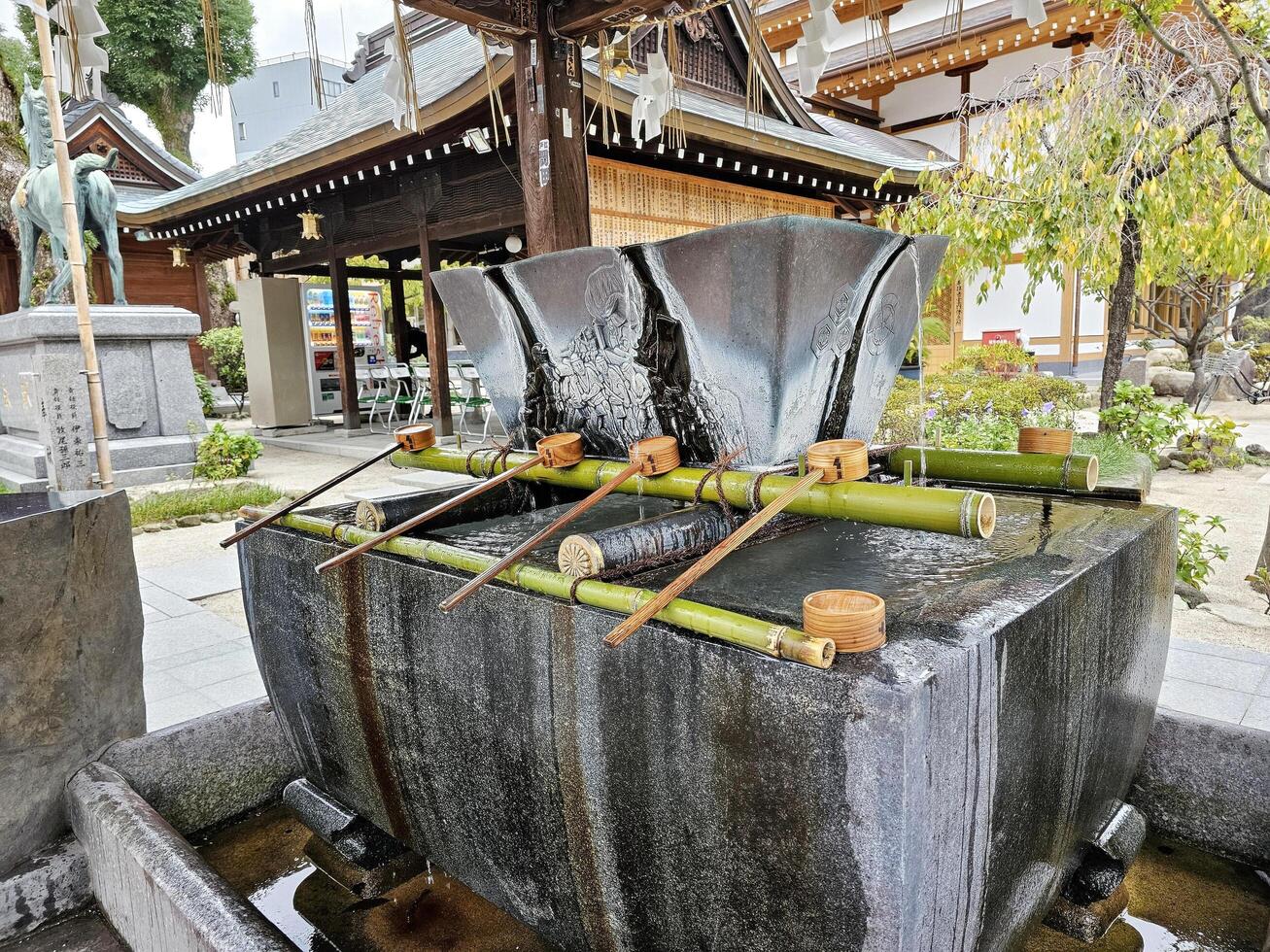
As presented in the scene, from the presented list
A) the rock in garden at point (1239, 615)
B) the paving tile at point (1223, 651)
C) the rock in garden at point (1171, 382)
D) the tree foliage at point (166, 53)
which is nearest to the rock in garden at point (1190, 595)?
the rock in garden at point (1239, 615)

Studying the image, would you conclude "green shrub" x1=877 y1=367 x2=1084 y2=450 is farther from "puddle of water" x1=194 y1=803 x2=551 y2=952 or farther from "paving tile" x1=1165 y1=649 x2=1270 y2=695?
"puddle of water" x1=194 y1=803 x2=551 y2=952

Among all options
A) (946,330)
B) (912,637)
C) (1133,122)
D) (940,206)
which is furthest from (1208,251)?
(946,330)

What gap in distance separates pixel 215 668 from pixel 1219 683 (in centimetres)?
402

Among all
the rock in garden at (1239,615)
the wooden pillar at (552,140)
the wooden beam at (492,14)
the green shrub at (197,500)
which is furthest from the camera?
the green shrub at (197,500)

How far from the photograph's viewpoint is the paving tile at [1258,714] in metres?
2.58

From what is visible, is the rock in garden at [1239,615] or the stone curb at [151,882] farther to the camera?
the rock in garden at [1239,615]

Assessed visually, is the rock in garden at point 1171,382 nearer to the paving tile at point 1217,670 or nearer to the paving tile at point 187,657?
the paving tile at point 1217,670

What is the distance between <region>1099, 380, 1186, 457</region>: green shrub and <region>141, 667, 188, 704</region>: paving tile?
6662mm

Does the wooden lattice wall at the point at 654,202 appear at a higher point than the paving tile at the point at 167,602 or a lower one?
higher

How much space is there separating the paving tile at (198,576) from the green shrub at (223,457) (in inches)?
119

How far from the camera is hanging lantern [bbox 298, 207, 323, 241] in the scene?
1064 cm

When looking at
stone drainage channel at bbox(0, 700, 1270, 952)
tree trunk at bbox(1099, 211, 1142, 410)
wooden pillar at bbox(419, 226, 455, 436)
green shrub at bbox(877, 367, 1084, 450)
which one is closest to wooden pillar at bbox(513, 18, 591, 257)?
stone drainage channel at bbox(0, 700, 1270, 952)

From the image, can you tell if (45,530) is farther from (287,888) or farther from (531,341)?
(531,341)

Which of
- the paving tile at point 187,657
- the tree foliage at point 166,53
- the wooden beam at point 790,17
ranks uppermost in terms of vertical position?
the tree foliage at point 166,53
